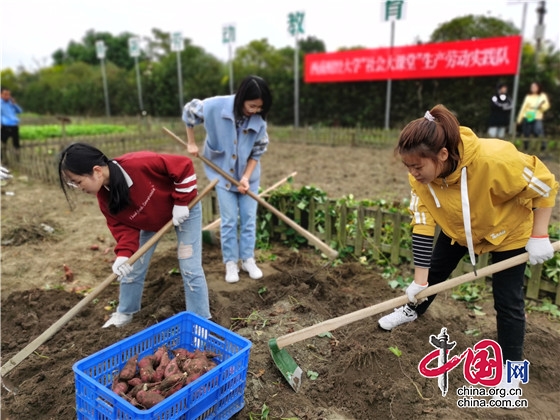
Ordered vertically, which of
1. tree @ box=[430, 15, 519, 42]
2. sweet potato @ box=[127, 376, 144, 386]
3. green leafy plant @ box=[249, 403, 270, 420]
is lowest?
green leafy plant @ box=[249, 403, 270, 420]

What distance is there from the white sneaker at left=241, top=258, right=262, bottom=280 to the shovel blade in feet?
4.37

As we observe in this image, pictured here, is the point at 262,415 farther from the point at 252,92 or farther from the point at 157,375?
the point at 252,92

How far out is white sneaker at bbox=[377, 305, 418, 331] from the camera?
306 cm

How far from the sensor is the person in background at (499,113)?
1080cm

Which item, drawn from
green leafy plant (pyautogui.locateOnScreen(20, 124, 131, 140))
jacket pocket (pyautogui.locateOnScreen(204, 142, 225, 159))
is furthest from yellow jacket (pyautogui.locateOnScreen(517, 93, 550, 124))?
green leafy plant (pyautogui.locateOnScreen(20, 124, 131, 140))

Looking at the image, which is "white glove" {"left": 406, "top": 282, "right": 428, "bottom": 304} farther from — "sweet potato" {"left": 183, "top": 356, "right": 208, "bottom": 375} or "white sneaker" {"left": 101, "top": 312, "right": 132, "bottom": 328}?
"white sneaker" {"left": 101, "top": 312, "right": 132, "bottom": 328}

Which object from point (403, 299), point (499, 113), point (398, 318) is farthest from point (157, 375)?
point (499, 113)

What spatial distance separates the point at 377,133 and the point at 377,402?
10642 mm

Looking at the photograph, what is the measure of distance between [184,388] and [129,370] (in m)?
0.48

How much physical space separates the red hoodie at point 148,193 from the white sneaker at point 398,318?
1.59 m

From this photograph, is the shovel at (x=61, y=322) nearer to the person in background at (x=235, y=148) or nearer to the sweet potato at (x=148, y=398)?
the sweet potato at (x=148, y=398)

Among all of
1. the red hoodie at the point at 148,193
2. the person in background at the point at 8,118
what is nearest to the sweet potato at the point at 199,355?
the red hoodie at the point at 148,193

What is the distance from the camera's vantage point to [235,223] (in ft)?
Result: 12.7

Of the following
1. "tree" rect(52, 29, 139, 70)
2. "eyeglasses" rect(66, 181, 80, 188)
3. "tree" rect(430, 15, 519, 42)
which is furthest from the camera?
"tree" rect(52, 29, 139, 70)
